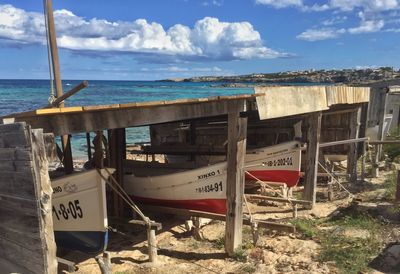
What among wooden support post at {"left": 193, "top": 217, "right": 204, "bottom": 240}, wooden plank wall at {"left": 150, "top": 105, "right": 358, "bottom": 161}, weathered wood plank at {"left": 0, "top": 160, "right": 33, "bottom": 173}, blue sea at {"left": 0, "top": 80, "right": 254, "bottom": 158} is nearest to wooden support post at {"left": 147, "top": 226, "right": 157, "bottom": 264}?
wooden support post at {"left": 193, "top": 217, "right": 204, "bottom": 240}

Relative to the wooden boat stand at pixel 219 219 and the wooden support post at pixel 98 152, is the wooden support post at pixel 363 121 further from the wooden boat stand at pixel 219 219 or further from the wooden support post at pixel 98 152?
the wooden support post at pixel 98 152

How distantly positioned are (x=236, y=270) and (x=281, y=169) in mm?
4969

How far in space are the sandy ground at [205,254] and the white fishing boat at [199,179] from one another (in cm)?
66

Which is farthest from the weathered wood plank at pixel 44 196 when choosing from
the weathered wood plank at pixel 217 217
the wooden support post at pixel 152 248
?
the weathered wood plank at pixel 217 217

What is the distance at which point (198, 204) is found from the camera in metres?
8.71

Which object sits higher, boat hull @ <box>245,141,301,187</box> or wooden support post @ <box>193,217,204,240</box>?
boat hull @ <box>245,141,301,187</box>

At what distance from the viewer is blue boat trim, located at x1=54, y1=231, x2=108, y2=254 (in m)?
6.99

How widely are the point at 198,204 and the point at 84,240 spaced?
8.14 ft

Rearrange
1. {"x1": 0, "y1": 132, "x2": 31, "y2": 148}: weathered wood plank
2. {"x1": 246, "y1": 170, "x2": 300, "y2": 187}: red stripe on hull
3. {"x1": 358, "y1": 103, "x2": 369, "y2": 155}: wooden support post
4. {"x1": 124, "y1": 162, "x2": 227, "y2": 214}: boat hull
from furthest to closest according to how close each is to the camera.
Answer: {"x1": 358, "y1": 103, "x2": 369, "y2": 155}: wooden support post
{"x1": 246, "y1": 170, "x2": 300, "y2": 187}: red stripe on hull
{"x1": 124, "y1": 162, "x2": 227, "y2": 214}: boat hull
{"x1": 0, "y1": 132, "x2": 31, "y2": 148}: weathered wood plank

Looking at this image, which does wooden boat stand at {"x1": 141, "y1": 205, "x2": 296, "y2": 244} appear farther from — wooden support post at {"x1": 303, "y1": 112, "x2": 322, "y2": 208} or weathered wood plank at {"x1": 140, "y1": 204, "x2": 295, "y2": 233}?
wooden support post at {"x1": 303, "y1": 112, "x2": 322, "y2": 208}

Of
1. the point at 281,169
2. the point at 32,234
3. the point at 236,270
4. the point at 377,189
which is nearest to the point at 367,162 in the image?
the point at 377,189

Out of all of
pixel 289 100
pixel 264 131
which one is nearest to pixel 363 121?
pixel 264 131

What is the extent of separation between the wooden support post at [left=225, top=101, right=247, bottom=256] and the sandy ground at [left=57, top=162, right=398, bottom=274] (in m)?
0.35

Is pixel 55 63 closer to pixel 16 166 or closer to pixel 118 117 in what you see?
pixel 118 117
